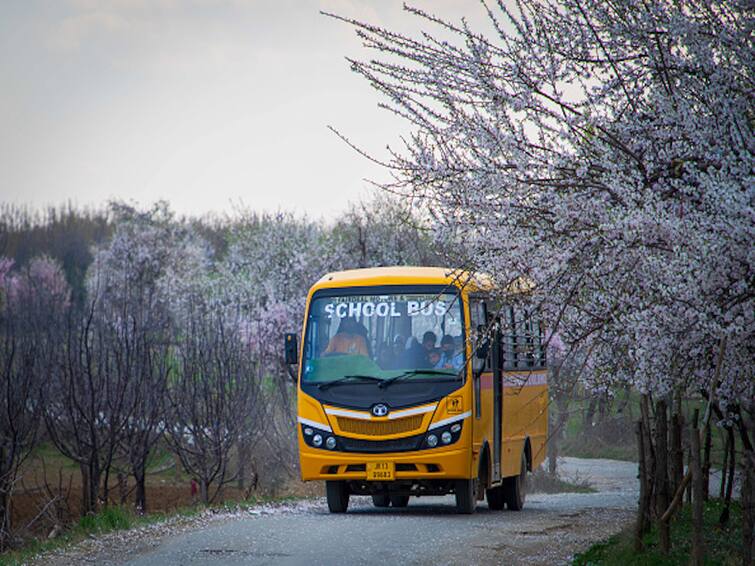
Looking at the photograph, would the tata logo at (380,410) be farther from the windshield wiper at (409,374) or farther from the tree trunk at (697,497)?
the tree trunk at (697,497)

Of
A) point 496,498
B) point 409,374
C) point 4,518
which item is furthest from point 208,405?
point 409,374

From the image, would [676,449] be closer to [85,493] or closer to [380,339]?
[380,339]

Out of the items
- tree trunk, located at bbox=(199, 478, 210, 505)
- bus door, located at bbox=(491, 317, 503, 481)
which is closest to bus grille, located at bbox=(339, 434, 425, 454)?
bus door, located at bbox=(491, 317, 503, 481)

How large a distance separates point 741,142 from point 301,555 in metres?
6.82

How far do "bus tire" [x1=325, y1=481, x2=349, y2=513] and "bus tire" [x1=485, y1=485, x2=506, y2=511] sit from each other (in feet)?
9.06

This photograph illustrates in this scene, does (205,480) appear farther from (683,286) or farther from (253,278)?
(253,278)

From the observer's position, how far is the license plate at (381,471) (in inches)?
680

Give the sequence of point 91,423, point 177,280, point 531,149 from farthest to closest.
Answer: point 177,280 < point 91,423 < point 531,149

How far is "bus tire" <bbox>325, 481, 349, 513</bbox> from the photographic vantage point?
18.3 metres

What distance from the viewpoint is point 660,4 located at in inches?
297

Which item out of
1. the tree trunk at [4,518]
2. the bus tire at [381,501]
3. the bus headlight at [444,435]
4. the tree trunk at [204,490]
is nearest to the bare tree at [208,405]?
the tree trunk at [204,490]

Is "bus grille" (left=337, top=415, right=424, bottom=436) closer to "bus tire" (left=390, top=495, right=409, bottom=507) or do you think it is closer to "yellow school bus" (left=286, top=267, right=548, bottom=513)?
"yellow school bus" (left=286, top=267, right=548, bottom=513)

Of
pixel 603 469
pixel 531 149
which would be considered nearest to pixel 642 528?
pixel 531 149

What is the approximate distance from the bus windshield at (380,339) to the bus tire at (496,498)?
11.5ft
